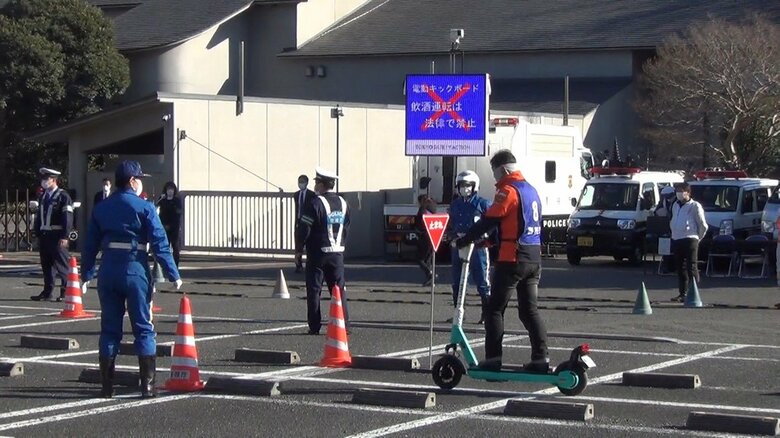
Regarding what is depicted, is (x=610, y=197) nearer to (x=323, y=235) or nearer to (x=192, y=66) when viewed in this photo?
(x=323, y=235)

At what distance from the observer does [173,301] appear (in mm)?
19734

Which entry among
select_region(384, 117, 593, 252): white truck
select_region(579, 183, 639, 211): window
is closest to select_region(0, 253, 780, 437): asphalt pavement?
select_region(579, 183, 639, 211): window

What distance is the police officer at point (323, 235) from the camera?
14.4 m

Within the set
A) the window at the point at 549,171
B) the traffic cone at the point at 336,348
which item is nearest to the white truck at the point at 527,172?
the window at the point at 549,171

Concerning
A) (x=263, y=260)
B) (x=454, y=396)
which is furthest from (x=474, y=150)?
(x=454, y=396)

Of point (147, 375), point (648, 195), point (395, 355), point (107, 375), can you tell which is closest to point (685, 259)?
point (395, 355)

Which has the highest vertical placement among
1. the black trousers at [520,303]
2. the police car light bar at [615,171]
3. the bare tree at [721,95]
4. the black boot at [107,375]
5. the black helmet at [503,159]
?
the bare tree at [721,95]

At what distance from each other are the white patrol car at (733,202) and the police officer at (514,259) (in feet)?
53.9

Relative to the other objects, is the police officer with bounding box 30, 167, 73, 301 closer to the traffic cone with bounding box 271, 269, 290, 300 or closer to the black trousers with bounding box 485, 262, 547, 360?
the traffic cone with bounding box 271, 269, 290, 300

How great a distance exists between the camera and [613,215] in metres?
27.8

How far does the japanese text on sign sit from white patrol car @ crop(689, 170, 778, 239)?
604 cm

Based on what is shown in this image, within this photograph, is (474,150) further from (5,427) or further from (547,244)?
(5,427)

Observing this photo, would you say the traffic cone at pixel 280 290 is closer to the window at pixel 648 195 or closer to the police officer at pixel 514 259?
the police officer at pixel 514 259

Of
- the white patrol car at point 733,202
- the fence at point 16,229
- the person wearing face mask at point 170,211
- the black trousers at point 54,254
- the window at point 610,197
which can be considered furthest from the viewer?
the fence at point 16,229
